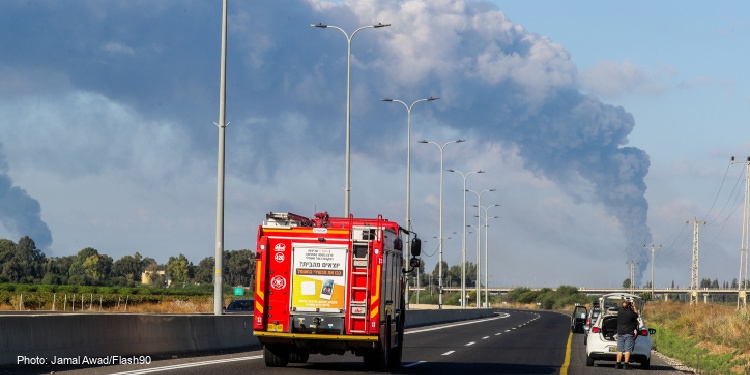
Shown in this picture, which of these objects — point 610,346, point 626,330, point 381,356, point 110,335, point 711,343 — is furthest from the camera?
point 711,343

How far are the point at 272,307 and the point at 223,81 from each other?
1098cm

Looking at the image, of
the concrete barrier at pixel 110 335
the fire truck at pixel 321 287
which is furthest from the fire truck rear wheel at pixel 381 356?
the concrete barrier at pixel 110 335

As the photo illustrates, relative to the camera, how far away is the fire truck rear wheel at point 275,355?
819 inches

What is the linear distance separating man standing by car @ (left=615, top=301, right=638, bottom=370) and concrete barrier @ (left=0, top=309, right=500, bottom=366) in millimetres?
10150

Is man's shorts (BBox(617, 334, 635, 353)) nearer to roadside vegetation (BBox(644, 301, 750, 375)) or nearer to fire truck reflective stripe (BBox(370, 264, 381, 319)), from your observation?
roadside vegetation (BBox(644, 301, 750, 375))

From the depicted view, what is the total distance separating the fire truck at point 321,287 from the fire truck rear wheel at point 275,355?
67cm

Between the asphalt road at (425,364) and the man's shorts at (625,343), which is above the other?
the man's shorts at (625,343)

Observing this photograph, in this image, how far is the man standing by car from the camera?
24.3 meters

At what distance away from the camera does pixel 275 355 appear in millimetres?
21016

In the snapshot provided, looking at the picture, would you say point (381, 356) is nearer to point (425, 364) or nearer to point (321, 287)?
point (321, 287)

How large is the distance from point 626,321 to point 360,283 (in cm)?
769

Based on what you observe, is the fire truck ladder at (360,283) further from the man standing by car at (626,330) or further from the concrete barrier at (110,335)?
the man standing by car at (626,330)

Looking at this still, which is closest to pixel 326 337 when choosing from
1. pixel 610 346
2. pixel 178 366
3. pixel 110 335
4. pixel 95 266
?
pixel 178 366

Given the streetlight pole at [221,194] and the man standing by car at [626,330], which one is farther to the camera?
the streetlight pole at [221,194]
